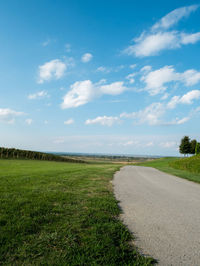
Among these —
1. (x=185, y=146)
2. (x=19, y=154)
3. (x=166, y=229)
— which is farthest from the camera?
(x=185, y=146)

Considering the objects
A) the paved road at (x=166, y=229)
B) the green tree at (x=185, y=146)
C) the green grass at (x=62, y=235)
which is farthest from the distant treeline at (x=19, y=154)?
the green tree at (x=185, y=146)

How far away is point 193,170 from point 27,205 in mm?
21472

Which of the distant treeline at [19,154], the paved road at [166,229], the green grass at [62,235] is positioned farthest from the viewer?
the distant treeline at [19,154]

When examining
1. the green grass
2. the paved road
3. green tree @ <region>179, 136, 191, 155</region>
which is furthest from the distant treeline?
green tree @ <region>179, 136, 191, 155</region>

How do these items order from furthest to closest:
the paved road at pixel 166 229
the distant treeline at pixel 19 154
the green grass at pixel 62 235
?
the distant treeline at pixel 19 154 < the paved road at pixel 166 229 < the green grass at pixel 62 235

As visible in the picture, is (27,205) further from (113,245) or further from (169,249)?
(169,249)

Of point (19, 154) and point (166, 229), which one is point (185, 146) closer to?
point (19, 154)

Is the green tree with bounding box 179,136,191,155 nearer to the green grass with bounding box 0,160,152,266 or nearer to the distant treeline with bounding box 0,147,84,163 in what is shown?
the distant treeline with bounding box 0,147,84,163

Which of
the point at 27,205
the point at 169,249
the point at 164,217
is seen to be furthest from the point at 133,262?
the point at 27,205

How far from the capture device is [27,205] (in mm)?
4590

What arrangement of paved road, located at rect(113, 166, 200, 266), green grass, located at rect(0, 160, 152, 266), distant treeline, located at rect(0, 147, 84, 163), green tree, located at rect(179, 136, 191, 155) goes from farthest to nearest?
green tree, located at rect(179, 136, 191, 155) < distant treeline, located at rect(0, 147, 84, 163) < paved road, located at rect(113, 166, 200, 266) < green grass, located at rect(0, 160, 152, 266)

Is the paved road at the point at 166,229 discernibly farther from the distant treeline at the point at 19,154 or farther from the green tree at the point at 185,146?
the green tree at the point at 185,146

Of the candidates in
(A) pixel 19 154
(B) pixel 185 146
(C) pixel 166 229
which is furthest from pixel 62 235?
(B) pixel 185 146

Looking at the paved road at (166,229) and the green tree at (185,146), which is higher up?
the green tree at (185,146)
